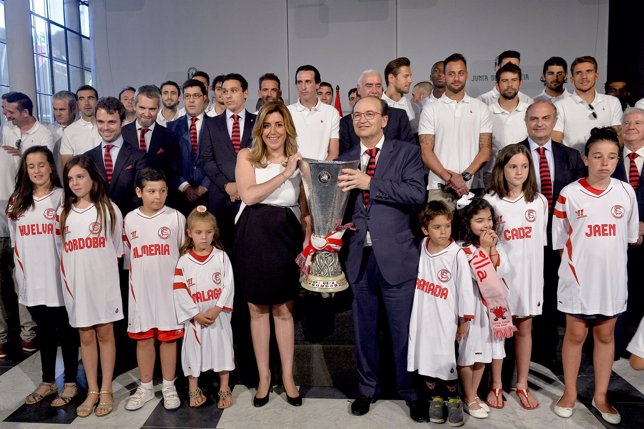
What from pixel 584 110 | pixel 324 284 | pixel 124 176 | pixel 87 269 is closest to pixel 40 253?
pixel 87 269

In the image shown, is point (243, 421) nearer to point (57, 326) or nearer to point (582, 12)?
point (57, 326)

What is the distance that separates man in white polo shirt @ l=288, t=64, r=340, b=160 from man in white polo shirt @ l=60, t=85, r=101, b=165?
1.53 m

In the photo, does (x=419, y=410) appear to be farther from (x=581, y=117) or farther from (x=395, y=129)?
(x=581, y=117)

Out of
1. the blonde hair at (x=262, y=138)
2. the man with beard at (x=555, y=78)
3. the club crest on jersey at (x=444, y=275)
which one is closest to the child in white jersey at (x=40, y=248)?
the blonde hair at (x=262, y=138)

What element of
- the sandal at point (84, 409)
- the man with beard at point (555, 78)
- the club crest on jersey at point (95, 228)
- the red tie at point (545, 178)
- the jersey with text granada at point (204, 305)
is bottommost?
the sandal at point (84, 409)

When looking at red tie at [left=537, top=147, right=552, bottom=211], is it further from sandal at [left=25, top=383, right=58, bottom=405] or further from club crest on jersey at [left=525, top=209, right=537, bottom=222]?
sandal at [left=25, top=383, right=58, bottom=405]

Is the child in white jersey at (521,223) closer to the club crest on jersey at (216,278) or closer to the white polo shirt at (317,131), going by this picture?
the white polo shirt at (317,131)

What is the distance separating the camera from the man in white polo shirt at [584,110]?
372 cm

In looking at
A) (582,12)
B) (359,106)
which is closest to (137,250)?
(359,106)

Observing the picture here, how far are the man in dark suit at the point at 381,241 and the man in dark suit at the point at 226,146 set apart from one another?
930mm

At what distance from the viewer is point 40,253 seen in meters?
3.03

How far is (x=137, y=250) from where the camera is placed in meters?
2.92

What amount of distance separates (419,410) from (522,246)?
99cm

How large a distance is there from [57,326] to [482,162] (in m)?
2.76
